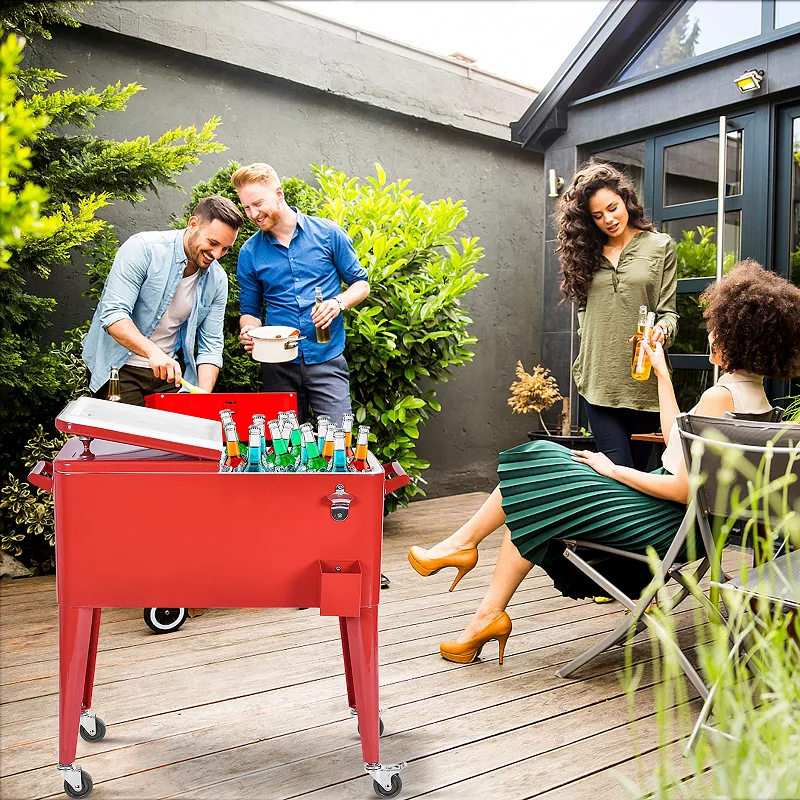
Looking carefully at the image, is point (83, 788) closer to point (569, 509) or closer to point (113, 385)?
Answer: point (113, 385)

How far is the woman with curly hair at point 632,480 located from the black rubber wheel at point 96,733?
1095 millimetres

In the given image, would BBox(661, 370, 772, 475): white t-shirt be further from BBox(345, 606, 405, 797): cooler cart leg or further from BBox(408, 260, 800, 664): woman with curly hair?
BBox(345, 606, 405, 797): cooler cart leg

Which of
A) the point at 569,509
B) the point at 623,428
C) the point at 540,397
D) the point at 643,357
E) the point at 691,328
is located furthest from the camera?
the point at 540,397

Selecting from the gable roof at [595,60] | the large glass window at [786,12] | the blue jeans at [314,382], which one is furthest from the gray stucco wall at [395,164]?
the large glass window at [786,12]

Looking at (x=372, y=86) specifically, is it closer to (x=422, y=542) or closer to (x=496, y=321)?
(x=496, y=321)

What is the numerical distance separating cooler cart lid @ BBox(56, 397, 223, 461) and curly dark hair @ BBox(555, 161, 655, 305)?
2076mm

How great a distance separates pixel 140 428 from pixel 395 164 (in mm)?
4190

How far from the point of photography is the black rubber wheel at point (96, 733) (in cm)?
212

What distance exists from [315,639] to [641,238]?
213 centimetres

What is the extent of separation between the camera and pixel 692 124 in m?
4.61

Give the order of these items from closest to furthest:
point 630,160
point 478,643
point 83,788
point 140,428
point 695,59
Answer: point 140,428 → point 83,788 → point 478,643 → point 695,59 → point 630,160

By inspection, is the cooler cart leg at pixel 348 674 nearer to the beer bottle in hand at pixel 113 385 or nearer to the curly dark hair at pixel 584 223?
the beer bottle in hand at pixel 113 385

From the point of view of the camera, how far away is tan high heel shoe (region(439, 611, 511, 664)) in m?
2.62

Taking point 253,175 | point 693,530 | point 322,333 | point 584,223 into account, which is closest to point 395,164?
point 584,223
